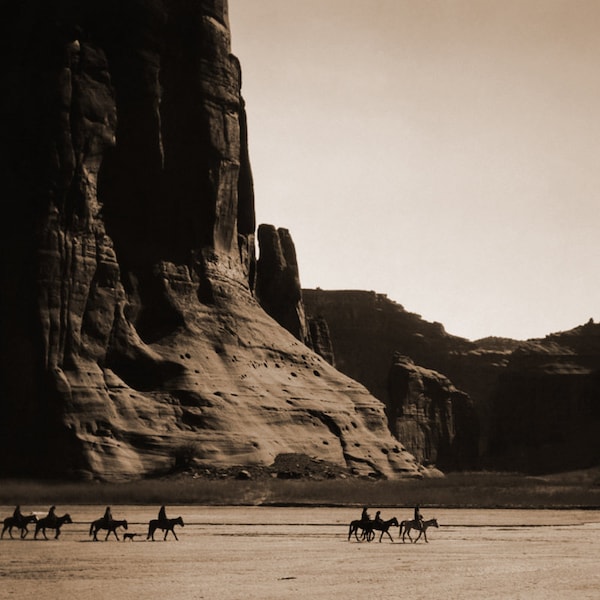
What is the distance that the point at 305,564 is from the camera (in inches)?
1230

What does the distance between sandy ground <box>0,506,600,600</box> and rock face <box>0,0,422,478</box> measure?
31.2 meters

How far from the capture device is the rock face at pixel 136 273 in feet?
256

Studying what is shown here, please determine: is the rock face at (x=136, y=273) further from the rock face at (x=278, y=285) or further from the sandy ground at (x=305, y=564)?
the sandy ground at (x=305, y=564)

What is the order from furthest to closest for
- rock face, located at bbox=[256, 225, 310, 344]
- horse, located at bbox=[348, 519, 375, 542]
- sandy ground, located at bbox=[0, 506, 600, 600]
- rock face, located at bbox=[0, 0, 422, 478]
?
rock face, located at bbox=[256, 225, 310, 344] → rock face, located at bbox=[0, 0, 422, 478] → horse, located at bbox=[348, 519, 375, 542] → sandy ground, located at bbox=[0, 506, 600, 600]

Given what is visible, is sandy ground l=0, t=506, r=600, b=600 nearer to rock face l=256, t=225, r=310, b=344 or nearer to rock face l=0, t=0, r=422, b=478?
rock face l=0, t=0, r=422, b=478

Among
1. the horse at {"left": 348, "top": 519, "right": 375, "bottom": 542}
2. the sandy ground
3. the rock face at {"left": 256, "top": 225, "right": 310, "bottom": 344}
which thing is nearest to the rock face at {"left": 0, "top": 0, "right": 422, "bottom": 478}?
the rock face at {"left": 256, "top": 225, "right": 310, "bottom": 344}

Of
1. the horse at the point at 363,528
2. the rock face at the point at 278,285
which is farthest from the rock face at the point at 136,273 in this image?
the horse at the point at 363,528

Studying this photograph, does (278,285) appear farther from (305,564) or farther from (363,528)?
(305,564)

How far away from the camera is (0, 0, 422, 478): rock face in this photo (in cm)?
7806

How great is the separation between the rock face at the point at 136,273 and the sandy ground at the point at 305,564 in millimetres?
31238

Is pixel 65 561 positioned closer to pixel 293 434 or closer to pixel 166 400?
pixel 166 400

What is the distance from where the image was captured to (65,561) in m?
31.9

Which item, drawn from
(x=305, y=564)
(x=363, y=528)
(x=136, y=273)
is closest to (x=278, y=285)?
(x=136, y=273)

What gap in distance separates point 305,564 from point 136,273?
58.9 metres
